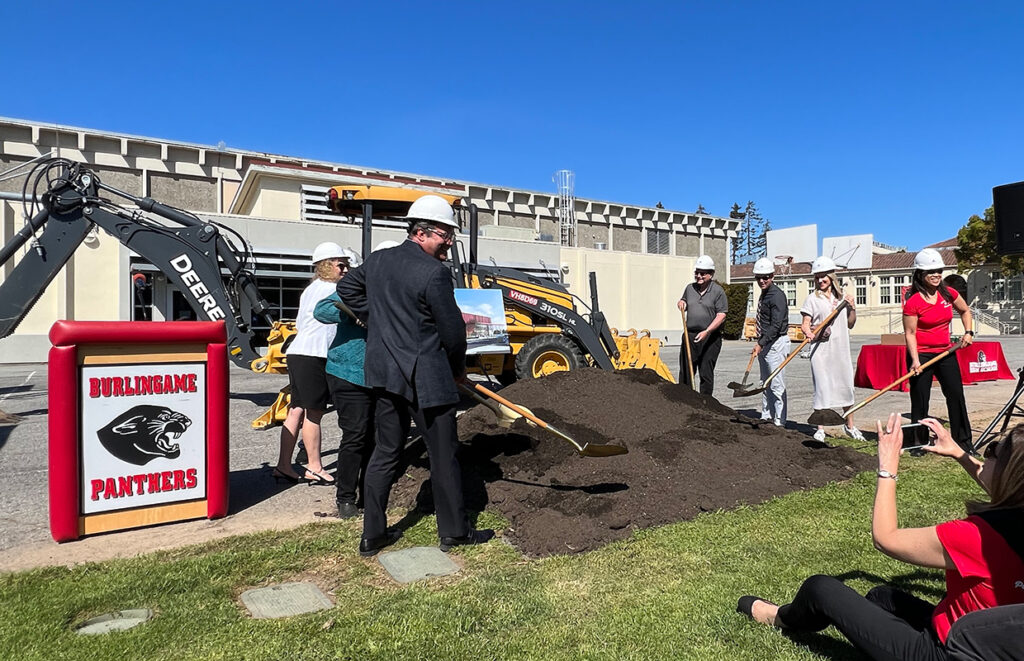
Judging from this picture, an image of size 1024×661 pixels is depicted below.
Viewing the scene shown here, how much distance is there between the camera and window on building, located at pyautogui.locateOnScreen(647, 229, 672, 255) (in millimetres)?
39031

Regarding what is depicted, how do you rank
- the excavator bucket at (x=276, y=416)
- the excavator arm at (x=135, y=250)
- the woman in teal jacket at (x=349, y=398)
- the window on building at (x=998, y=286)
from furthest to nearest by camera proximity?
the window on building at (x=998, y=286)
the excavator arm at (x=135, y=250)
the excavator bucket at (x=276, y=416)
the woman in teal jacket at (x=349, y=398)

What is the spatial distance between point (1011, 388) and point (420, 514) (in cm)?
1159

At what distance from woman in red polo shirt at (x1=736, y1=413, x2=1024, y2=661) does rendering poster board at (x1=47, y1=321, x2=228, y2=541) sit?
3535 millimetres

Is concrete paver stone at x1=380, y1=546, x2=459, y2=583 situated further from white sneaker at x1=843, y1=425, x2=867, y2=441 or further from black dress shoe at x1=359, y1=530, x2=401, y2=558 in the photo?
white sneaker at x1=843, y1=425, x2=867, y2=441

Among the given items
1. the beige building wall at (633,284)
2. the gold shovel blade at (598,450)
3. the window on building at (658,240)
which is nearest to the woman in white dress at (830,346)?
the gold shovel blade at (598,450)

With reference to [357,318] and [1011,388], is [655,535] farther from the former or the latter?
[1011,388]

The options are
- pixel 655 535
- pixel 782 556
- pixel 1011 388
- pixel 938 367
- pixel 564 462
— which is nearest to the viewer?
pixel 782 556

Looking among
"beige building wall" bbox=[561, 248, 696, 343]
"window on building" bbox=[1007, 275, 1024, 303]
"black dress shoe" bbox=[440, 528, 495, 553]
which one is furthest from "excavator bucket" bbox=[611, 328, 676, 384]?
"window on building" bbox=[1007, 275, 1024, 303]

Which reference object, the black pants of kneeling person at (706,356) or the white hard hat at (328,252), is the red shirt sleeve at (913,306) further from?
the white hard hat at (328,252)

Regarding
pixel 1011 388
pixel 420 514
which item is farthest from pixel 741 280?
pixel 420 514

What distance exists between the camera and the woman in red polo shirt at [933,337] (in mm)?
5938

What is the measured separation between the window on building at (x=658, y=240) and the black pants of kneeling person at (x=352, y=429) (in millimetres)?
35996

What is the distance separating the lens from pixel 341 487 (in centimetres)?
439

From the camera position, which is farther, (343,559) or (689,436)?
(689,436)
